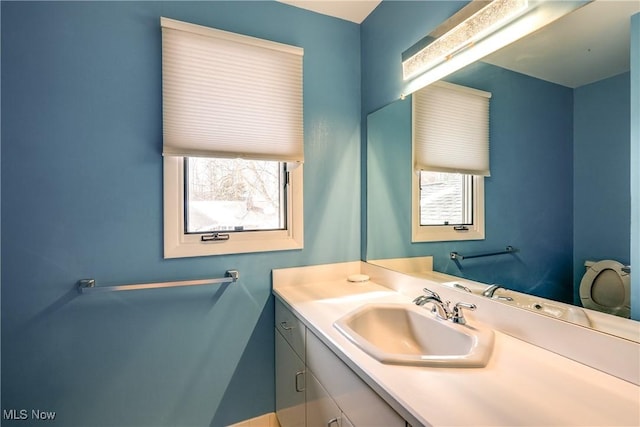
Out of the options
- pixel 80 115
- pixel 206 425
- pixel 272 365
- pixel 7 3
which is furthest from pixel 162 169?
pixel 206 425

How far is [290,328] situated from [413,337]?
1.87ft

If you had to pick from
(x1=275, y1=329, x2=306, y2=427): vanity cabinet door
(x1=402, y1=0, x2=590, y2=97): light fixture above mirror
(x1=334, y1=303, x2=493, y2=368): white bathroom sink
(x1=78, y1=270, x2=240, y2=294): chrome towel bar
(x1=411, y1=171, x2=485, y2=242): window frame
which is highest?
(x1=402, y1=0, x2=590, y2=97): light fixture above mirror

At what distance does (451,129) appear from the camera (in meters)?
1.37

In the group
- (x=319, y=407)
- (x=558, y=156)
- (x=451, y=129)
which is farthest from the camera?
(x=451, y=129)

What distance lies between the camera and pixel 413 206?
1.60 m

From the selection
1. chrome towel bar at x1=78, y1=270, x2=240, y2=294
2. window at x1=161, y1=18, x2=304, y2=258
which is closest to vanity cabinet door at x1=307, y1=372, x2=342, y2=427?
chrome towel bar at x1=78, y1=270, x2=240, y2=294

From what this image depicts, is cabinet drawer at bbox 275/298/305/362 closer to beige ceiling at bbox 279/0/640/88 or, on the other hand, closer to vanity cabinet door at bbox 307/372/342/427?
vanity cabinet door at bbox 307/372/342/427

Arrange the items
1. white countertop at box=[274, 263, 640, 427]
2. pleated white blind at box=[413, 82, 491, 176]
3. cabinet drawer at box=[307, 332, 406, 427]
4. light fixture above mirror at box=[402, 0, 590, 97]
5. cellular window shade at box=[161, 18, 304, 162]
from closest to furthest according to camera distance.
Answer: white countertop at box=[274, 263, 640, 427] → cabinet drawer at box=[307, 332, 406, 427] → light fixture above mirror at box=[402, 0, 590, 97] → pleated white blind at box=[413, 82, 491, 176] → cellular window shade at box=[161, 18, 304, 162]

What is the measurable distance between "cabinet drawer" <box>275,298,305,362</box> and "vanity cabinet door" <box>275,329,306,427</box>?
0.03m

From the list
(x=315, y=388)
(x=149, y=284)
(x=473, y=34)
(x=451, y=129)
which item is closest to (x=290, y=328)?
(x=315, y=388)

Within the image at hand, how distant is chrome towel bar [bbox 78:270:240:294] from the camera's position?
1.33 m

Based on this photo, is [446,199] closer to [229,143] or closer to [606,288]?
[606,288]

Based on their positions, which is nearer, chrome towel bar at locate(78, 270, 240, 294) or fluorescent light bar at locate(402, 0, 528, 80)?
fluorescent light bar at locate(402, 0, 528, 80)

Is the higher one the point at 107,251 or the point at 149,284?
the point at 107,251
